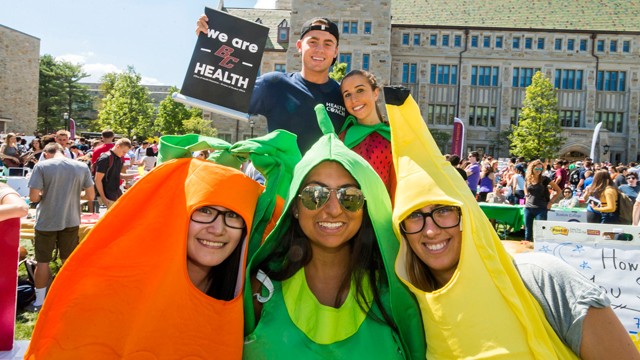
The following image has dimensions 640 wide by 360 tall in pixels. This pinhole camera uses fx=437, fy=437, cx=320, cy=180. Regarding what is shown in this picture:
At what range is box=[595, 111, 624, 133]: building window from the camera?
42.1 metres

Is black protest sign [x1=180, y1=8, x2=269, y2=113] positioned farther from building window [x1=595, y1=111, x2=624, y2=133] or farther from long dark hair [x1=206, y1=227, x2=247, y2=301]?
building window [x1=595, y1=111, x2=624, y2=133]

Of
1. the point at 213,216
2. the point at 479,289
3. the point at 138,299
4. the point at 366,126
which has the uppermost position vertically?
the point at 366,126

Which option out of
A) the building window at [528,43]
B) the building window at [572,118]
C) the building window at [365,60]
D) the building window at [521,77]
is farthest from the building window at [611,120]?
the building window at [365,60]

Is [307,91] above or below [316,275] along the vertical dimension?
above

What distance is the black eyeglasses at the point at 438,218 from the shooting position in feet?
6.46

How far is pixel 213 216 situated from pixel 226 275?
32 centimetres

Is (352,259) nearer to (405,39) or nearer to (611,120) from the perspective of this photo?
(405,39)

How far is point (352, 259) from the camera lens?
2.15m

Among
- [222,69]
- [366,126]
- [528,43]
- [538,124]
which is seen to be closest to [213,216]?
[366,126]

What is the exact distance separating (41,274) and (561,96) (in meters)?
45.9

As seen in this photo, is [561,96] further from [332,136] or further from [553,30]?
[332,136]

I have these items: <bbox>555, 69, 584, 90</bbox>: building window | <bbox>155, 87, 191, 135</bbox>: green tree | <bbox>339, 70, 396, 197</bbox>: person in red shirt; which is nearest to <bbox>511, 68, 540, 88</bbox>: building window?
<bbox>555, 69, 584, 90</bbox>: building window

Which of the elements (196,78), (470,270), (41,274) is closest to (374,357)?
(470,270)

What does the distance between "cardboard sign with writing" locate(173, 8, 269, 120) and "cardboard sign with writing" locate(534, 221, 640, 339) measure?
152 inches
